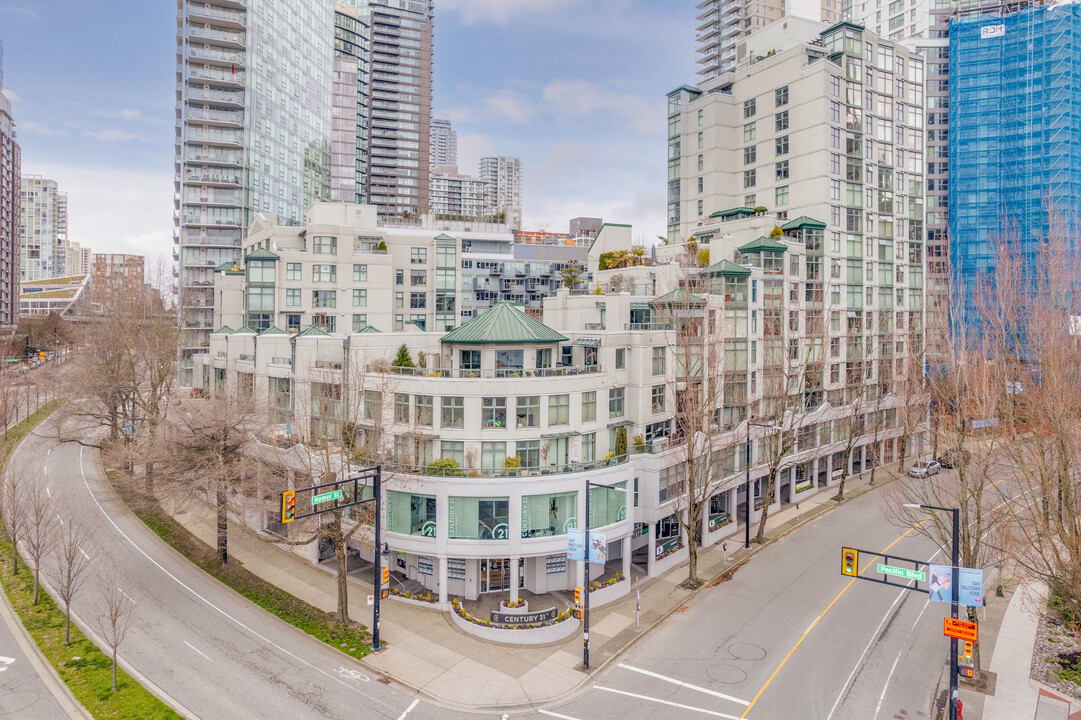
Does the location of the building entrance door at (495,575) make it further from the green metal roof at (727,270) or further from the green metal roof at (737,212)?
the green metal roof at (737,212)

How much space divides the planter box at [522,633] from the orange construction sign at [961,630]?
1492cm

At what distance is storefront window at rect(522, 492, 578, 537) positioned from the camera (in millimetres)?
30938

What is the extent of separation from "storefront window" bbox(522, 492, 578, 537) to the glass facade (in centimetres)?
6518

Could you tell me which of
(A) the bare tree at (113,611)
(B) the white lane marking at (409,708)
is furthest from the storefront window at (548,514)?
(A) the bare tree at (113,611)

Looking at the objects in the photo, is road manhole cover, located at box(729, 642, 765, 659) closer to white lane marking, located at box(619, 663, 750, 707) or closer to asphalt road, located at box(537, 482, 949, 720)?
asphalt road, located at box(537, 482, 949, 720)

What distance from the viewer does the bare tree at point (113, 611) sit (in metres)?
22.5

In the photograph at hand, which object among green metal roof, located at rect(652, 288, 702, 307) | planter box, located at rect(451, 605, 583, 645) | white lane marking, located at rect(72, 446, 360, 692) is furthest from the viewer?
green metal roof, located at rect(652, 288, 702, 307)

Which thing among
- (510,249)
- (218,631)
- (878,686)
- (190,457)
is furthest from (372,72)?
(878,686)

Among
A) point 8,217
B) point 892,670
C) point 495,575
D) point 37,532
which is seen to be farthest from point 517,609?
point 8,217

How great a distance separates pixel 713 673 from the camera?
2508 centimetres

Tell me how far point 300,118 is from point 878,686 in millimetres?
94296

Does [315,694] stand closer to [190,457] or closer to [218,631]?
[218,631]

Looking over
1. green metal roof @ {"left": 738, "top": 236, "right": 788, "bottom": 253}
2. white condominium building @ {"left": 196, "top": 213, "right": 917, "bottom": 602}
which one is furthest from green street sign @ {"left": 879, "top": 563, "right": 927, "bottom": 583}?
green metal roof @ {"left": 738, "top": 236, "right": 788, "bottom": 253}

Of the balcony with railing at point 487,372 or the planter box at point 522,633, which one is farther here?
the balcony with railing at point 487,372
